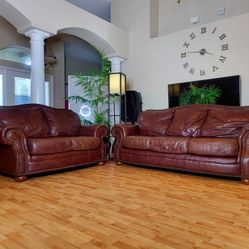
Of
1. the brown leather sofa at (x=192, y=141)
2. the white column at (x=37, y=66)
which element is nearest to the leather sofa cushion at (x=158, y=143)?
the brown leather sofa at (x=192, y=141)

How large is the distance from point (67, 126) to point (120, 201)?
2.07 m

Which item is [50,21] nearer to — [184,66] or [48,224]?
→ [184,66]

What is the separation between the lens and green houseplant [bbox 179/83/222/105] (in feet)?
15.0

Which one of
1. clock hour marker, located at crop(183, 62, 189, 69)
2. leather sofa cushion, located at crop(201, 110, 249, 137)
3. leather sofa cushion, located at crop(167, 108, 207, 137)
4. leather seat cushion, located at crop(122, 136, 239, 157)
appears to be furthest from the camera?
clock hour marker, located at crop(183, 62, 189, 69)

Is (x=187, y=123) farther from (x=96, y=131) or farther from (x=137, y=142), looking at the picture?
(x=96, y=131)

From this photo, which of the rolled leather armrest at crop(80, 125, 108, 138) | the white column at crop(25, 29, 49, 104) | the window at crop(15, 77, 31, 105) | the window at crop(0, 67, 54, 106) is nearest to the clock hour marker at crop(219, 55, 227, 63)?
the rolled leather armrest at crop(80, 125, 108, 138)

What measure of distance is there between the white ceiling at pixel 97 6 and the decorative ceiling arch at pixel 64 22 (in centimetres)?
111

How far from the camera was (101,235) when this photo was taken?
1.44 m

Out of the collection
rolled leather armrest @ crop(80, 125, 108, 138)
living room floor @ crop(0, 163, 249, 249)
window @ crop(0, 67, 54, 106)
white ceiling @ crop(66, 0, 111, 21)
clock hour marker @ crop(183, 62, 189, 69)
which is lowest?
living room floor @ crop(0, 163, 249, 249)

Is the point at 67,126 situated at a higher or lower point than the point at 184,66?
lower

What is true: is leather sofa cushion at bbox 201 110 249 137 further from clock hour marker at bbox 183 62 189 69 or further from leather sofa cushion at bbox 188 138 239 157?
clock hour marker at bbox 183 62 189 69

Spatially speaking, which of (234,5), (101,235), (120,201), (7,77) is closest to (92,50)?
(7,77)

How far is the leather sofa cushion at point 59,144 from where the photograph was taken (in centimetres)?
Answer: 289

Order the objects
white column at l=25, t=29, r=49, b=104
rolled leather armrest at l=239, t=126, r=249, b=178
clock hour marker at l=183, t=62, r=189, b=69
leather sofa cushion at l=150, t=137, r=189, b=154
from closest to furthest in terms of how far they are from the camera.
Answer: rolled leather armrest at l=239, t=126, r=249, b=178, leather sofa cushion at l=150, t=137, r=189, b=154, white column at l=25, t=29, r=49, b=104, clock hour marker at l=183, t=62, r=189, b=69
